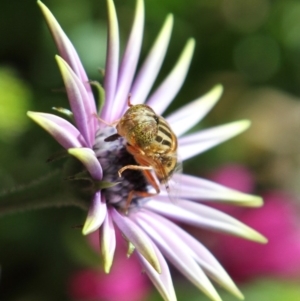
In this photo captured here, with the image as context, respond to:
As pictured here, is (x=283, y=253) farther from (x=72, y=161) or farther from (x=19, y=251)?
(x=72, y=161)

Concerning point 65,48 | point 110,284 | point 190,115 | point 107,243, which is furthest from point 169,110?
point 107,243

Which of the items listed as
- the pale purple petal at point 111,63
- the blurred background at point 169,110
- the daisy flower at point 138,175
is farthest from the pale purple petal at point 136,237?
the blurred background at point 169,110

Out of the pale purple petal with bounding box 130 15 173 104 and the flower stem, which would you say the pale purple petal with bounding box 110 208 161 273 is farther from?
the pale purple petal with bounding box 130 15 173 104

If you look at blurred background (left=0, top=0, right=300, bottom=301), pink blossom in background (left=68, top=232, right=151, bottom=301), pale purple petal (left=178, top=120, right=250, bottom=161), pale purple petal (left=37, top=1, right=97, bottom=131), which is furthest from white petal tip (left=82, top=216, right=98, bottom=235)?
pink blossom in background (left=68, top=232, right=151, bottom=301)

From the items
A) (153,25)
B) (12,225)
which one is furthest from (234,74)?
(12,225)

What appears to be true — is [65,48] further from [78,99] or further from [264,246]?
[264,246]
